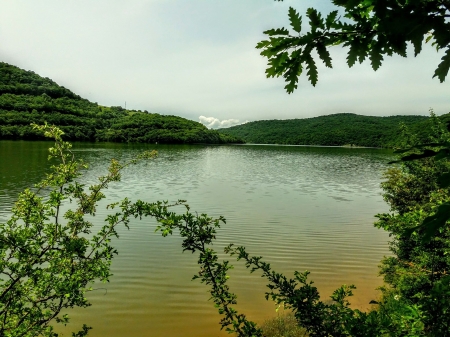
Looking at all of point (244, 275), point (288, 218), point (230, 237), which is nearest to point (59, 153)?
point (244, 275)

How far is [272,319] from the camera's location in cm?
723

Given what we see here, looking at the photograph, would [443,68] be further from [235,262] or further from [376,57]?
[235,262]

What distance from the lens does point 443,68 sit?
127 cm

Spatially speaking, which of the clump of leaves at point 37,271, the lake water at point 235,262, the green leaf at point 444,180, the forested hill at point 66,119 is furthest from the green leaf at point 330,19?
the forested hill at point 66,119

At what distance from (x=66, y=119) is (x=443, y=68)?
130 metres

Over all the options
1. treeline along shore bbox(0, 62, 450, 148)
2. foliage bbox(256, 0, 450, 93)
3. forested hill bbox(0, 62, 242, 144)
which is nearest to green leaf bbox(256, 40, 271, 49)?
foliage bbox(256, 0, 450, 93)

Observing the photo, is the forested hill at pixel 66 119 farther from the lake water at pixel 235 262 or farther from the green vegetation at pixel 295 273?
the green vegetation at pixel 295 273

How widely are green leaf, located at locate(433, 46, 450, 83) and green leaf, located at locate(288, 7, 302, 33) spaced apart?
69 cm

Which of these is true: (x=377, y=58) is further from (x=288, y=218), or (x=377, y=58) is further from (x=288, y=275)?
(x=288, y=218)

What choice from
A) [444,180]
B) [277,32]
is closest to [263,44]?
[277,32]

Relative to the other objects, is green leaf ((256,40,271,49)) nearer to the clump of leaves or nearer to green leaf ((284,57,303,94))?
green leaf ((284,57,303,94))

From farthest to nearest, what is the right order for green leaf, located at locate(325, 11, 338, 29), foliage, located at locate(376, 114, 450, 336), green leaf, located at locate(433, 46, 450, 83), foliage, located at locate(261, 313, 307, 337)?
foliage, located at locate(261, 313, 307, 337)
foliage, located at locate(376, 114, 450, 336)
green leaf, located at locate(325, 11, 338, 29)
green leaf, located at locate(433, 46, 450, 83)

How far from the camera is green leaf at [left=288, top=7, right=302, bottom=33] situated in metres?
1.54

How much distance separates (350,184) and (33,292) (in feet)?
99.6
